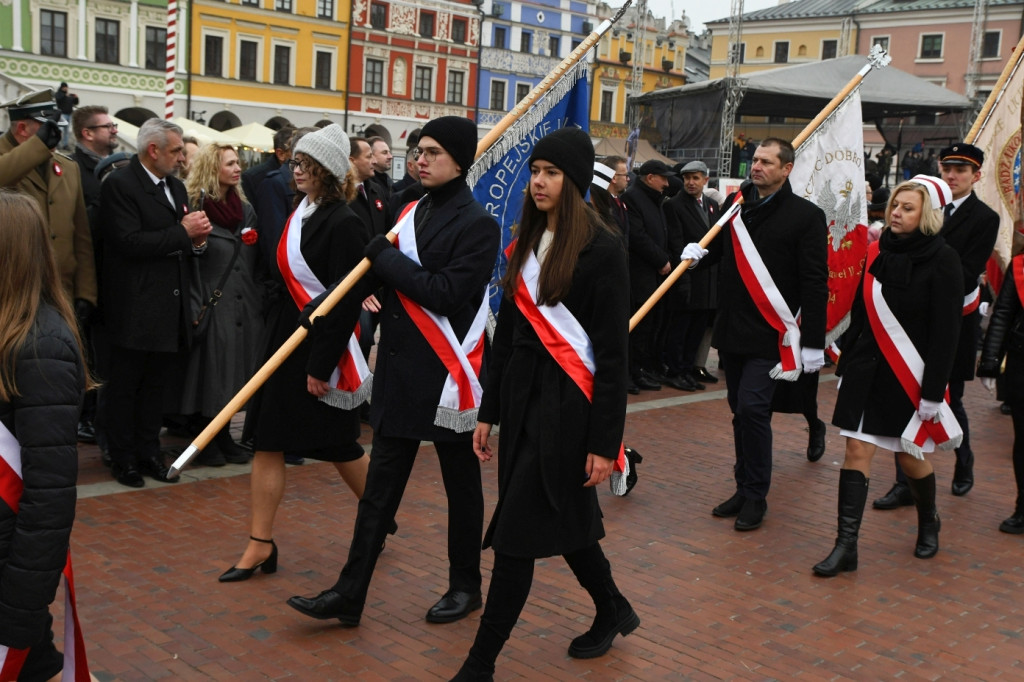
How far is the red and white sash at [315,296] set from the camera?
498 centimetres

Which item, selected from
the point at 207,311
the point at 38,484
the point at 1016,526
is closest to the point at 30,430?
the point at 38,484

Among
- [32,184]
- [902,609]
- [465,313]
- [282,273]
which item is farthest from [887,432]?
[32,184]

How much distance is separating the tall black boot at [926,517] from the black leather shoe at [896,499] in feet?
2.87

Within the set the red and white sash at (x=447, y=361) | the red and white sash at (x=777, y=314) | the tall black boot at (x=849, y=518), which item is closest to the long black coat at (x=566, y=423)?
the red and white sash at (x=447, y=361)

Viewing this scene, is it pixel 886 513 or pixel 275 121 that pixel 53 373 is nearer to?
pixel 886 513

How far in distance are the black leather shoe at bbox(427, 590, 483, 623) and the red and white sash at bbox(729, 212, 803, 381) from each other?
8.13ft

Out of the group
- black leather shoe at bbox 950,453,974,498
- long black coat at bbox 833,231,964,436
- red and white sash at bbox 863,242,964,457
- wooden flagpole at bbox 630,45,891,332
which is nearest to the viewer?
long black coat at bbox 833,231,964,436

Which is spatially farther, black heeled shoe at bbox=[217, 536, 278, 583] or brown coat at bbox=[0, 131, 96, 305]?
brown coat at bbox=[0, 131, 96, 305]

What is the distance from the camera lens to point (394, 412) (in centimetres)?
462

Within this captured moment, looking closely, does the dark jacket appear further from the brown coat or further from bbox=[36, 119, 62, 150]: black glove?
bbox=[36, 119, 62, 150]: black glove

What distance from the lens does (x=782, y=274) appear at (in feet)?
21.2

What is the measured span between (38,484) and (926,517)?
4.80 m

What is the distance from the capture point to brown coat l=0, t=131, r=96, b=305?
6.27m

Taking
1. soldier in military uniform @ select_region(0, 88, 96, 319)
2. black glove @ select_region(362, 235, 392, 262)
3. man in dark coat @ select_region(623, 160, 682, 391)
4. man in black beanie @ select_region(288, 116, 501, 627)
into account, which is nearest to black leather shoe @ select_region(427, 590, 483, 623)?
man in black beanie @ select_region(288, 116, 501, 627)
